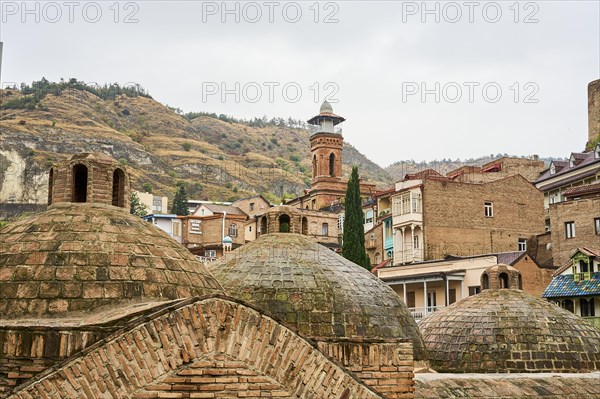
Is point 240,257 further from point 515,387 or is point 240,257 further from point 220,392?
point 220,392

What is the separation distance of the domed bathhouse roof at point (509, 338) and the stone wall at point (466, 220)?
96.1 ft

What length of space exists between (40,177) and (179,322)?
302ft

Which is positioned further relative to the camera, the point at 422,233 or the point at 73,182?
the point at 422,233

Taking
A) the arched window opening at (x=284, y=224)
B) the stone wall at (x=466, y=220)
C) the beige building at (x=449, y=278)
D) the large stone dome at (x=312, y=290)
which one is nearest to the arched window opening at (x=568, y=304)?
the beige building at (x=449, y=278)

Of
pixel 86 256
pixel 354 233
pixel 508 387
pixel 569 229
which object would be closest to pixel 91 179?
pixel 86 256

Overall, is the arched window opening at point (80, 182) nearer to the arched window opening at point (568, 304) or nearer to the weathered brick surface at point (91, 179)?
the weathered brick surface at point (91, 179)

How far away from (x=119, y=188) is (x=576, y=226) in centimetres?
4008

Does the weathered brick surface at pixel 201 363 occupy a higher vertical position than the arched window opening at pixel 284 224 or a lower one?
lower

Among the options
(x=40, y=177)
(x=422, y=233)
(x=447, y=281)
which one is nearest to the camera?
(x=447, y=281)

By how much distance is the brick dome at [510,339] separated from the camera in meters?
22.5

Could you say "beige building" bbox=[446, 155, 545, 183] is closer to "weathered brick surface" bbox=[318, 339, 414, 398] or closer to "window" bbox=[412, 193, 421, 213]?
"window" bbox=[412, 193, 421, 213]

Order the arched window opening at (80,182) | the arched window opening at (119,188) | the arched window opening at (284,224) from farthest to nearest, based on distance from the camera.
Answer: the arched window opening at (284,224), the arched window opening at (119,188), the arched window opening at (80,182)

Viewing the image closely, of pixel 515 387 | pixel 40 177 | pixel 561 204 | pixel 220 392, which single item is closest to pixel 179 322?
pixel 220 392

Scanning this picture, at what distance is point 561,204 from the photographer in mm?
50312
